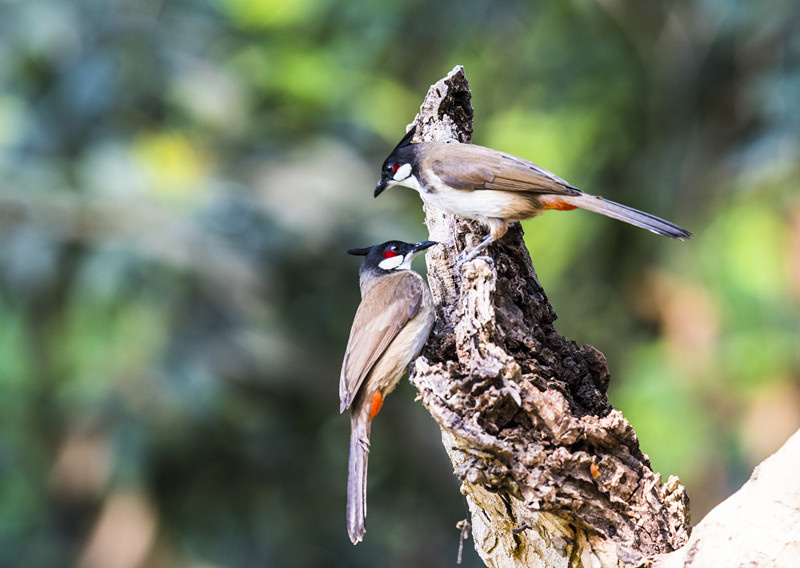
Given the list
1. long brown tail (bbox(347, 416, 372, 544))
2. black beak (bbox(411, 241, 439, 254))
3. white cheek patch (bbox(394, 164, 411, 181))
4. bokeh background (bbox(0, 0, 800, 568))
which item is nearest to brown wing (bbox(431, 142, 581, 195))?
white cheek patch (bbox(394, 164, 411, 181))

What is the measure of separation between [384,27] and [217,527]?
14.8ft

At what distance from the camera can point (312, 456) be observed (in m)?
7.65

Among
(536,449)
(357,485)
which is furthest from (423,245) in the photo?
(536,449)

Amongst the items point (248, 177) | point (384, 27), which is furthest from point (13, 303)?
point (384, 27)

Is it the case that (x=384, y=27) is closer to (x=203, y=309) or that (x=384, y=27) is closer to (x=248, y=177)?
(x=248, y=177)

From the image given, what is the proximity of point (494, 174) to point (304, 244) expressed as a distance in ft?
11.9

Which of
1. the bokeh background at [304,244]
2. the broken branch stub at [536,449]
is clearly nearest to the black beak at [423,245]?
the broken branch stub at [536,449]

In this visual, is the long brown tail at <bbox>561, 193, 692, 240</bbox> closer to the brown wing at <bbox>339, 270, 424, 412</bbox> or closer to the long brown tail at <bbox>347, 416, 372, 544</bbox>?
the brown wing at <bbox>339, 270, 424, 412</bbox>

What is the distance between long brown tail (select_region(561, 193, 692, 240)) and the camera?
9.25 feet

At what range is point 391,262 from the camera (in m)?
3.83

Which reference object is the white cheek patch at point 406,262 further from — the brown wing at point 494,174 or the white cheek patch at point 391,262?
the brown wing at point 494,174

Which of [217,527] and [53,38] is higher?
[53,38]

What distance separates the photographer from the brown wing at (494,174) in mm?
3268

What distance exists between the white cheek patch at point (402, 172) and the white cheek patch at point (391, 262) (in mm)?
390
